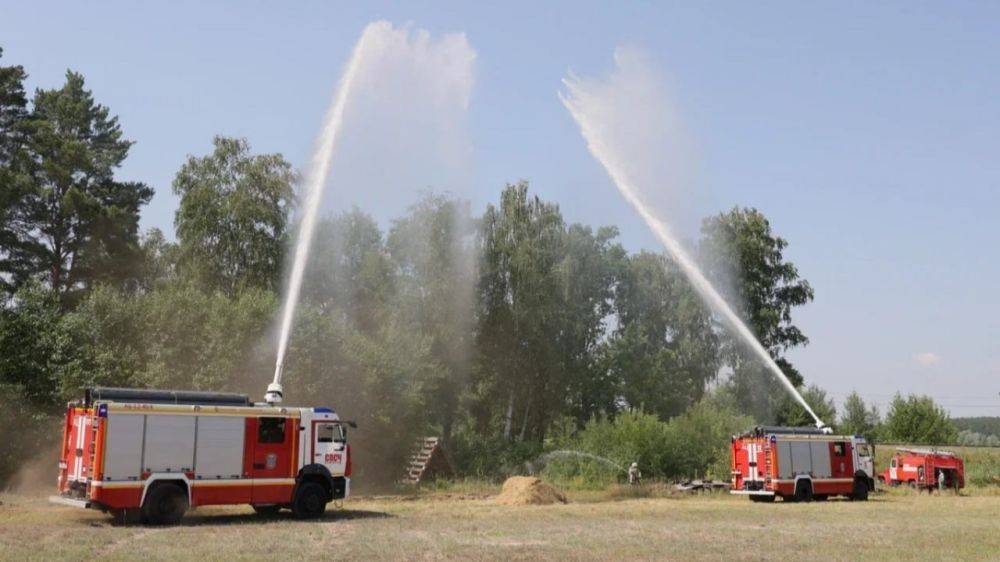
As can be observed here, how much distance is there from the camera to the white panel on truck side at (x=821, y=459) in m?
37.3

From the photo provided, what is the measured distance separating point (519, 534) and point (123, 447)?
32.8ft

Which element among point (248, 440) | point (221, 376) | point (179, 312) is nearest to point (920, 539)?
point (248, 440)

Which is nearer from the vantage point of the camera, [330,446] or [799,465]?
[330,446]

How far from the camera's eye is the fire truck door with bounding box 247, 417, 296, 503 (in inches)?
947

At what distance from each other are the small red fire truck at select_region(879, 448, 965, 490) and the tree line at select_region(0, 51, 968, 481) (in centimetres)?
877

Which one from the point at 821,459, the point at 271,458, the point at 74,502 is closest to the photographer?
the point at 74,502

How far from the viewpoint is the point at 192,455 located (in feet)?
75.2

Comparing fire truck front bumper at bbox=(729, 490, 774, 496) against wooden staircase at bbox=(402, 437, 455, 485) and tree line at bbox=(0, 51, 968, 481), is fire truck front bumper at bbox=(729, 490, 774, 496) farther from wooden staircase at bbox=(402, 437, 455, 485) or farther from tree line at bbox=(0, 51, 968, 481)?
wooden staircase at bbox=(402, 437, 455, 485)

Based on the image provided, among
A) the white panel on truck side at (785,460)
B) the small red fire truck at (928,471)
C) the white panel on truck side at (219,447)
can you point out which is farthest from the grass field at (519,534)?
the small red fire truck at (928,471)

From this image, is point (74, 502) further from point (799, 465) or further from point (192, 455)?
point (799, 465)

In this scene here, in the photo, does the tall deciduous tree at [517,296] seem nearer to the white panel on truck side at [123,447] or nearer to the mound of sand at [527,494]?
the mound of sand at [527,494]

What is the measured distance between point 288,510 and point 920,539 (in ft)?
58.4

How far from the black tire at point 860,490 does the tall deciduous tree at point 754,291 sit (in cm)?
2645

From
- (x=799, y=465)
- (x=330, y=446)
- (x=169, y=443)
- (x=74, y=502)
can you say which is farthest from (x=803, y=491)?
(x=74, y=502)
